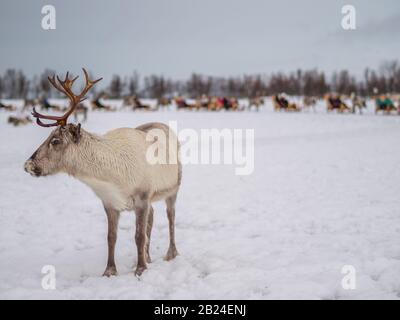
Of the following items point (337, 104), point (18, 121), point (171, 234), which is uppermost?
point (337, 104)

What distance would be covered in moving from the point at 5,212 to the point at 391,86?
79.0 meters

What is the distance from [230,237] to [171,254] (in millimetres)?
1107

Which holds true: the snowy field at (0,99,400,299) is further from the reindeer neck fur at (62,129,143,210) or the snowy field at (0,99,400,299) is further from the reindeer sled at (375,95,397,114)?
the reindeer sled at (375,95,397,114)

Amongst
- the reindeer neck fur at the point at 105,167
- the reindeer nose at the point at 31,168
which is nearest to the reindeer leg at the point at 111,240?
the reindeer neck fur at the point at 105,167

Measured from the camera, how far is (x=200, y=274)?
14.3 ft

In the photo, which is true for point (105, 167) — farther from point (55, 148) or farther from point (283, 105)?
point (283, 105)

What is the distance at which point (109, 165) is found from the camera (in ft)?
14.0

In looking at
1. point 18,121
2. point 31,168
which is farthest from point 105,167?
point 18,121

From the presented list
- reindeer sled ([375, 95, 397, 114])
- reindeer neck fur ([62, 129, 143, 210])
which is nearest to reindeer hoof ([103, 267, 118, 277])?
reindeer neck fur ([62, 129, 143, 210])

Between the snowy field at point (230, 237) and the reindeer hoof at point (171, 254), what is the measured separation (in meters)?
0.13

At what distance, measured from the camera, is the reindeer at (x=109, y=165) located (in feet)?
13.6

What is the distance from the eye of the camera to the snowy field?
395 cm

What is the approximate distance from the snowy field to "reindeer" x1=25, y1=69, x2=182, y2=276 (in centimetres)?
70
